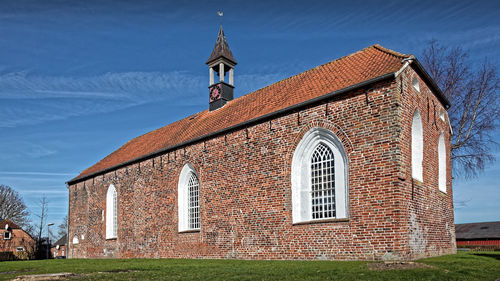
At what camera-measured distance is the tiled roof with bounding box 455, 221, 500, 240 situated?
1481 inches

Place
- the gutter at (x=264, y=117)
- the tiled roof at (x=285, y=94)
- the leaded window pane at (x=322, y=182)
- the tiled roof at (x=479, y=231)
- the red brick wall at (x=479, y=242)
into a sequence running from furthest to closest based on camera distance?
the tiled roof at (x=479, y=231), the red brick wall at (x=479, y=242), the tiled roof at (x=285, y=94), the leaded window pane at (x=322, y=182), the gutter at (x=264, y=117)

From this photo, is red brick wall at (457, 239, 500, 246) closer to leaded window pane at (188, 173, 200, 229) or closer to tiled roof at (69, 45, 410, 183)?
tiled roof at (69, 45, 410, 183)

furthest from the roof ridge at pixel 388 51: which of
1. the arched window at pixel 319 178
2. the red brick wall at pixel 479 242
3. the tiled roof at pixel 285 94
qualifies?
the red brick wall at pixel 479 242

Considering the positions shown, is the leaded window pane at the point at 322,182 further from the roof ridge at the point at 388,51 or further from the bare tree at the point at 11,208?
the bare tree at the point at 11,208

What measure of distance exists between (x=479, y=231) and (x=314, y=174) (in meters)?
32.9

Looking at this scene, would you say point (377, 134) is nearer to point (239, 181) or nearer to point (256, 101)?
point (239, 181)

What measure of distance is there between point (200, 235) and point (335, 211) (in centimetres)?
691

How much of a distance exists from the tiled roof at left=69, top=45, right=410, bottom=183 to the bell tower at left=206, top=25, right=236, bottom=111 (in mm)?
823

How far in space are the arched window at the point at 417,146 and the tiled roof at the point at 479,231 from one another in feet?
93.8

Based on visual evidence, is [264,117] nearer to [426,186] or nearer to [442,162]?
[426,186]

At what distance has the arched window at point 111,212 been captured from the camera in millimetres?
24703

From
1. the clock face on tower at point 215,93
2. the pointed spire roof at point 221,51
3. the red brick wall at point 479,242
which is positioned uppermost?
the pointed spire roof at point 221,51

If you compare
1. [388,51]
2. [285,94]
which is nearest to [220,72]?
[285,94]

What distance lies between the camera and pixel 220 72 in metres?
24.0
